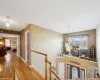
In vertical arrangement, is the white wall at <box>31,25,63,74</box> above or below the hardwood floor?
above

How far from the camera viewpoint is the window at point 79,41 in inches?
266

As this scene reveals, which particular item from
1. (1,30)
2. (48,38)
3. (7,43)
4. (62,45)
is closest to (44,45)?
(48,38)

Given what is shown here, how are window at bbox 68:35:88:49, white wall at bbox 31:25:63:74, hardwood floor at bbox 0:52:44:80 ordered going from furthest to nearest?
1. window at bbox 68:35:88:49
2. white wall at bbox 31:25:63:74
3. hardwood floor at bbox 0:52:44:80

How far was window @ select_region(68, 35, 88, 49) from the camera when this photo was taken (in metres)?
6.76

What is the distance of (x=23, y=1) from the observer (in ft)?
11.8

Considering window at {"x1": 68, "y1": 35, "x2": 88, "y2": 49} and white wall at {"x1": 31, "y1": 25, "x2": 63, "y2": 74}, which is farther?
window at {"x1": 68, "y1": 35, "x2": 88, "y2": 49}

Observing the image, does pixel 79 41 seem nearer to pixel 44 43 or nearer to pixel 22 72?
pixel 44 43

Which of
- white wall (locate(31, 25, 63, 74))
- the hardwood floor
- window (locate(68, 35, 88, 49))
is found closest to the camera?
the hardwood floor

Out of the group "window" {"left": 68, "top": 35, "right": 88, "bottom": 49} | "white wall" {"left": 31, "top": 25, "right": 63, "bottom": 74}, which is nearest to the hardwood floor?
"white wall" {"left": 31, "top": 25, "right": 63, "bottom": 74}

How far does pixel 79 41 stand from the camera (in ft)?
23.9

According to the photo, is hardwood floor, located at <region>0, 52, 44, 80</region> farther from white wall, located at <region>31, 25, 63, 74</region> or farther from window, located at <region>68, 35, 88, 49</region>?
window, located at <region>68, 35, 88, 49</region>

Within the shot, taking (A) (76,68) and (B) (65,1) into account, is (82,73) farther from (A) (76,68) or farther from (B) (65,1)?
(B) (65,1)

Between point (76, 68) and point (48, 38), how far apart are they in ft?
8.77

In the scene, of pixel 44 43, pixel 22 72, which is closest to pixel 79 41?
pixel 44 43
